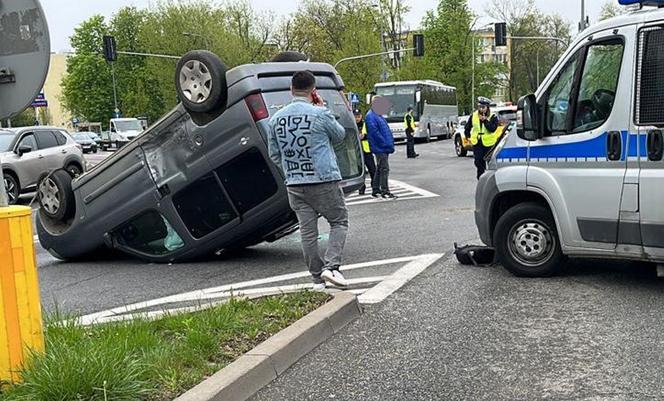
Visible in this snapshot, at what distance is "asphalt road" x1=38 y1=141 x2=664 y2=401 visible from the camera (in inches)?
171

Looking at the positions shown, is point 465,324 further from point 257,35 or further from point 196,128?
point 257,35

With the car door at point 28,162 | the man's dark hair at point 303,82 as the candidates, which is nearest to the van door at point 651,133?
the man's dark hair at point 303,82

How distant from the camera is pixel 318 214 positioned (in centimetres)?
636

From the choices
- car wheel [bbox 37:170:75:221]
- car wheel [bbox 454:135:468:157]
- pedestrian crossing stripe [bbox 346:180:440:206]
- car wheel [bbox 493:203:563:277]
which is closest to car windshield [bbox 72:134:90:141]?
car wheel [bbox 454:135:468:157]

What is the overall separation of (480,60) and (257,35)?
2154cm

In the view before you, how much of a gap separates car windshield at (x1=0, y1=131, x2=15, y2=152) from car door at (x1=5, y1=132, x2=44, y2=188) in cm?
19

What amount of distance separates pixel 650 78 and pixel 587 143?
737 millimetres

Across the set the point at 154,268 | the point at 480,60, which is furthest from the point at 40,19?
the point at 480,60

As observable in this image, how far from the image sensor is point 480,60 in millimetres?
70812

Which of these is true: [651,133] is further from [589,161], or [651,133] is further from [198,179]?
[198,179]

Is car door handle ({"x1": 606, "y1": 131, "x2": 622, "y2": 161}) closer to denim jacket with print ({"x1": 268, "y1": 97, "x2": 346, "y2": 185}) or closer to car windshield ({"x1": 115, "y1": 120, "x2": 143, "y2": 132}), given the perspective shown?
denim jacket with print ({"x1": 268, "y1": 97, "x2": 346, "y2": 185})

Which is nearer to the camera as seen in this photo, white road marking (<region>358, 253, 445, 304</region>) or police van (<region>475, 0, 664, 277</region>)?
police van (<region>475, 0, 664, 277</region>)

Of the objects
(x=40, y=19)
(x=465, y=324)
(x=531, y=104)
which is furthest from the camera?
(x=531, y=104)

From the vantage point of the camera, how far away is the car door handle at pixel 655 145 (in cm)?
598
